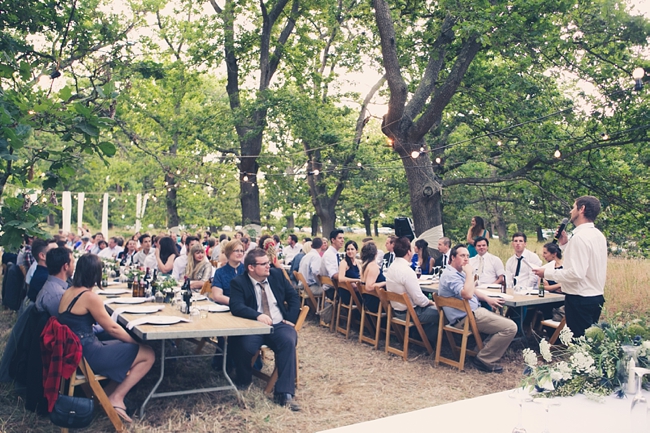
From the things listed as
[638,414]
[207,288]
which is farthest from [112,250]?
[638,414]

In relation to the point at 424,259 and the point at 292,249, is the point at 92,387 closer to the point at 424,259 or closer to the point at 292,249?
the point at 424,259

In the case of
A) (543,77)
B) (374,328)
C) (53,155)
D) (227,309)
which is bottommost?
(374,328)

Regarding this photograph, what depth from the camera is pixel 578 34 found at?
11305 mm

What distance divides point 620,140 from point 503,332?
7168 millimetres

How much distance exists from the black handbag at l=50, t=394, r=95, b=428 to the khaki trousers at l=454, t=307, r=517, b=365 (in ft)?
13.8

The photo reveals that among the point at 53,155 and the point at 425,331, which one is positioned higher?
the point at 53,155

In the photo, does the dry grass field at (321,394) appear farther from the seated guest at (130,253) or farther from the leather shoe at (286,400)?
the seated guest at (130,253)

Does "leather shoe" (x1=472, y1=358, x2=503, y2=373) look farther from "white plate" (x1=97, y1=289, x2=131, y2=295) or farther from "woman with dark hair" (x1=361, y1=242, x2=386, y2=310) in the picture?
"white plate" (x1=97, y1=289, x2=131, y2=295)

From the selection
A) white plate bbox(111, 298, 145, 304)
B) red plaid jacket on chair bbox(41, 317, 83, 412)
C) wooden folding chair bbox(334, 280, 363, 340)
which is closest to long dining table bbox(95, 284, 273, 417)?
white plate bbox(111, 298, 145, 304)

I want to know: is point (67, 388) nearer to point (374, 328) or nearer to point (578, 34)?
point (374, 328)

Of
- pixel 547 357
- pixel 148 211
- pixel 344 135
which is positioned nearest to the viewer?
pixel 547 357

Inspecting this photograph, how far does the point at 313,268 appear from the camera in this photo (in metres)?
9.05

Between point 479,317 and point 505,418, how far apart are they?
154 inches

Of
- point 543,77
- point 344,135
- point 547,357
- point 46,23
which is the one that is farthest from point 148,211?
point 547,357
